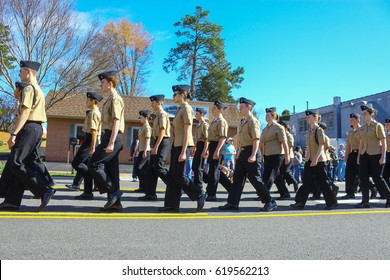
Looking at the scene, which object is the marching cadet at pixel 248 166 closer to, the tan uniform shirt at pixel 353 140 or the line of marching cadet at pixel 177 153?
the line of marching cadet at pixel 177 153

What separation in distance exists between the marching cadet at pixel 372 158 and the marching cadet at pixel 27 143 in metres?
5.49

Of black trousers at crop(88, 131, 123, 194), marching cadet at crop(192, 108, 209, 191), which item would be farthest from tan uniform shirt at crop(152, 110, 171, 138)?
black trousers at crop(88, 131, 123, 194)

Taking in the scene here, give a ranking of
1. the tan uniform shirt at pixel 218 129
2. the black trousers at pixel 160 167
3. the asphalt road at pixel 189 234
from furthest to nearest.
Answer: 1. the tan uniform shirt at pixel 218 129
2. the black trousers at pixel 160 167
3. the asphalt road at pixel 189 234

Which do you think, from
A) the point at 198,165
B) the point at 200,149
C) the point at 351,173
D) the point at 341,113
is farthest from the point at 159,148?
the point at 341,113

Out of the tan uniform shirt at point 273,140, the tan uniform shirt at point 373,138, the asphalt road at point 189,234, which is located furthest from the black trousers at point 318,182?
the tan uniform shirt at point 373,138

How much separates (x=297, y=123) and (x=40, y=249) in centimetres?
4343

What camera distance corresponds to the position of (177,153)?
222 inches

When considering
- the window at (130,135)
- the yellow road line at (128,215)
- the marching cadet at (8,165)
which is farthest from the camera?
the window at (130,135)

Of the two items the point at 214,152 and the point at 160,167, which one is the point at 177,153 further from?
the point at 214,152

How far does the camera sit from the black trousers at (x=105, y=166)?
5062mm

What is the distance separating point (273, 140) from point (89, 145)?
3.75 metres

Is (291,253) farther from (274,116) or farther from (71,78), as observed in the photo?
(71,78)

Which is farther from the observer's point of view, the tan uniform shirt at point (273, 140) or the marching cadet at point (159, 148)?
the tan uniform shirt at point (273, 140)

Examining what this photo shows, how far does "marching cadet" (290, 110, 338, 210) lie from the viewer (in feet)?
20.9
